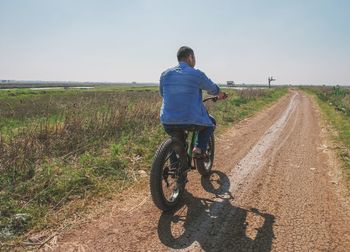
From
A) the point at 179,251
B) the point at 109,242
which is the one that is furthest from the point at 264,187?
the point at 109,242

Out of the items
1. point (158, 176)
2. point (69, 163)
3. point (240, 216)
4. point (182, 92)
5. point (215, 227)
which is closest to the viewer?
point (215, 227)

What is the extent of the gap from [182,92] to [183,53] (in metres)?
0.60

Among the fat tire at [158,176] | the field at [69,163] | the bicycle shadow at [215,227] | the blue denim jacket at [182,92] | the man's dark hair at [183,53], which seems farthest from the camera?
the man's dark hair at [183,53]

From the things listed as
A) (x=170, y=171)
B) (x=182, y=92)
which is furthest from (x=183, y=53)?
(x=170, y=171)

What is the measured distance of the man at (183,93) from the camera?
4.80 m

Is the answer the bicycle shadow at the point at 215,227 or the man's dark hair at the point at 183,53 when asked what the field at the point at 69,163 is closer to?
the bicycle shadow at the point at 215,227

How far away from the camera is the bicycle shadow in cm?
387

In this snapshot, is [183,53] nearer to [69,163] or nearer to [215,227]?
[215,227]

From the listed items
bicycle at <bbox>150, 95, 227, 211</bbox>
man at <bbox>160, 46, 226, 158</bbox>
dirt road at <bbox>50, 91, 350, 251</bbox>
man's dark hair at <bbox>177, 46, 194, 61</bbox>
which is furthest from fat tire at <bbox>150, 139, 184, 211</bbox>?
man's dark hair at <bbox>177, 46, 194, 61</bbox>

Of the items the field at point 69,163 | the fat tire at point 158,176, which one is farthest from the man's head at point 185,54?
the field at point 69,163

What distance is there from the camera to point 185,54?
194 inches

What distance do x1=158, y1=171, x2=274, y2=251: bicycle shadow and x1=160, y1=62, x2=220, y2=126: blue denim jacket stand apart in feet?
4.22

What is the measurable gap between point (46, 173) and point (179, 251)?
308 centimetres

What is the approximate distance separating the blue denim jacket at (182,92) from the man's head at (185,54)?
0.28 feet
